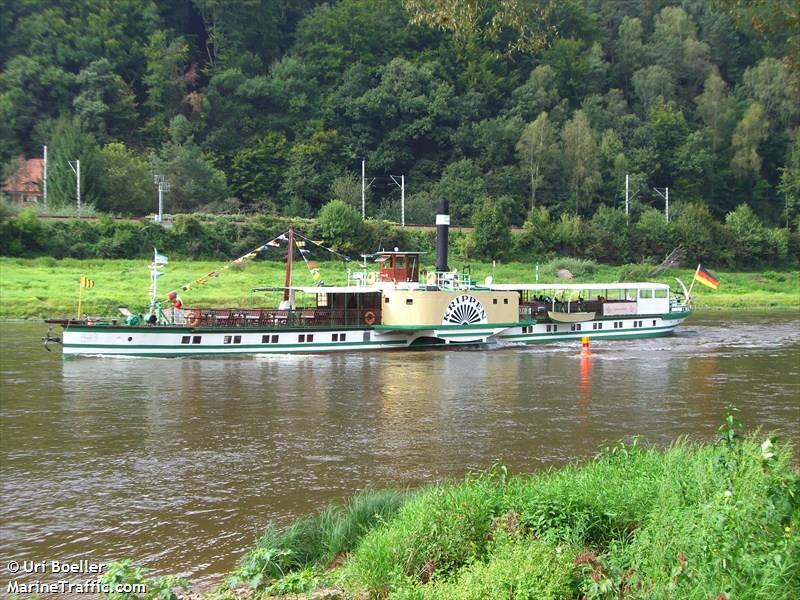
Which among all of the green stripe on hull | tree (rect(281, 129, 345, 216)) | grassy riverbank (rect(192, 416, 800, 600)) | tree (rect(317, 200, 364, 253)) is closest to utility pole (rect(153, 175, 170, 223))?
tree (rect(317, 200, 364, 253))

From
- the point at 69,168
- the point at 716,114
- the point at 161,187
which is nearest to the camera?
the point at 161,187

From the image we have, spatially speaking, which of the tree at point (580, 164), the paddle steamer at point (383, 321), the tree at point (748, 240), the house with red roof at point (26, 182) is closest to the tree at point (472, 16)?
the paddle steamer at point (383, 321)

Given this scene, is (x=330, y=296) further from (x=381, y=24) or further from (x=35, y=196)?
(x=381, y=24)

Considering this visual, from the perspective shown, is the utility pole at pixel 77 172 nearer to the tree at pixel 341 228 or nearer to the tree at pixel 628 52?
the tree at pixel 341 228

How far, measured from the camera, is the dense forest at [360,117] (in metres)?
82.9

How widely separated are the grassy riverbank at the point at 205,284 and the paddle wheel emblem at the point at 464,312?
39.9 feet

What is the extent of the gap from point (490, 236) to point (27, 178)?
4294cm

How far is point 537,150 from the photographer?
89438 mm

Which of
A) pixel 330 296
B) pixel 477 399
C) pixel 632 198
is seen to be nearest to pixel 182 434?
pixel 477 399

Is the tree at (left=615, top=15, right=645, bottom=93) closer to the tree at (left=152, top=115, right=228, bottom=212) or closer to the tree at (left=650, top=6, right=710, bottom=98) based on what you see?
the tree at (left=650, top=6, right=710, bottom=98)

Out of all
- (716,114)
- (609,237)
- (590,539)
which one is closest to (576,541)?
(590,539)

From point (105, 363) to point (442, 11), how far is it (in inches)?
871

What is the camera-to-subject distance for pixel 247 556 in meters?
11.8

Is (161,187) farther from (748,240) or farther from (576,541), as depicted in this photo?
(576,541)
